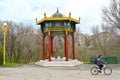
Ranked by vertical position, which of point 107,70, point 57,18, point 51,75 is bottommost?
point 51,75

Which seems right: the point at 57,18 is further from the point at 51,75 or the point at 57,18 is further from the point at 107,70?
the point at 51,75

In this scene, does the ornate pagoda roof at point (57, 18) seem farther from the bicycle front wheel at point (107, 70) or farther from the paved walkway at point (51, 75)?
the bicycle front wheel at point (107, 70)

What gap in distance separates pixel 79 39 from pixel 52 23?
32.5 metres

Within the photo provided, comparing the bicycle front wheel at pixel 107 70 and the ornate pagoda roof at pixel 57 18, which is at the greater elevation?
the ornate pagoda roof at pixel 57 18

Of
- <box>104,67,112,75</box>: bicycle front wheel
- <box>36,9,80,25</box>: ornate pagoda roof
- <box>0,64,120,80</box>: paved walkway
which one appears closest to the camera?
<box>0,64,120,80</box>: paved walkway

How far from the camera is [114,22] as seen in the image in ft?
167

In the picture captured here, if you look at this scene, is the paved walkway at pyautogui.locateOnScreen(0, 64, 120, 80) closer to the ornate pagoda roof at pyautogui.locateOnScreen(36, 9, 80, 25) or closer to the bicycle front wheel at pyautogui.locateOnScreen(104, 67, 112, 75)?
the bicycle front wheel at pyautogui.locateOnScreen(104, 67, 112, 75)

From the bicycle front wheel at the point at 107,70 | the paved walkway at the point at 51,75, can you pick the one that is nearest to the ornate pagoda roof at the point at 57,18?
the paved walkway at the point at 51,75

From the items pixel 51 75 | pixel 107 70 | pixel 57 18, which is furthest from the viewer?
pixel 57 18

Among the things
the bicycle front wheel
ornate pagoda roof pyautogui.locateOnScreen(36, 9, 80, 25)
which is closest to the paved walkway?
the bicycle front wheel

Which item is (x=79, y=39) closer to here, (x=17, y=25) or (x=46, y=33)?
(x=17, y=25)

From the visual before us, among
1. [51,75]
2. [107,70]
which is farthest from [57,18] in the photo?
[51,75]

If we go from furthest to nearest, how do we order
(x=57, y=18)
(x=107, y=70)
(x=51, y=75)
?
1. (x=57, y=18)
2. (x=107, y=70)
3. (x=51, y=75)

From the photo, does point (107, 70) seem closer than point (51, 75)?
No
